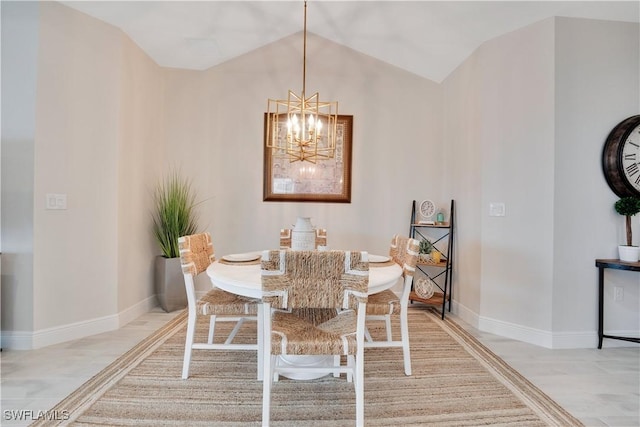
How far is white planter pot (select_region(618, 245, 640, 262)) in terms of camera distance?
2237 millimetres

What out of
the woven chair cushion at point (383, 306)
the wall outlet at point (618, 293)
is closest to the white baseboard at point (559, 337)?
the wall outlet at point (618, 293)

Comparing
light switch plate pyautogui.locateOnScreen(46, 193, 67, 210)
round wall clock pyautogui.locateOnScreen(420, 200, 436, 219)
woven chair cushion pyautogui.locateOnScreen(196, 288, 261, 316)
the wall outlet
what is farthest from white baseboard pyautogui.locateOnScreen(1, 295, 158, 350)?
the wall outlet

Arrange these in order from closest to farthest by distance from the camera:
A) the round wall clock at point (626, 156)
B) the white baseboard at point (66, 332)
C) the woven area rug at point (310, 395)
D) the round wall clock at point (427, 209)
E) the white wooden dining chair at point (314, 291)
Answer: the white wooden dining chair at point (314, 291), the woven area rug at point (310, 395), the white baseboard at point (66, 332), the round wall clock at point (626, 156), the round wall clock at point (427, 209)

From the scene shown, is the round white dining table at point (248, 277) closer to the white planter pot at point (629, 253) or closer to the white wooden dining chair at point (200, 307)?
the white wooden dining chair at point (200, 307)

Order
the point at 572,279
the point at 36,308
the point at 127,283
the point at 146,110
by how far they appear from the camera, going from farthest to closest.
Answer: the point at 146,110
the point at 127,283
the point at 572,279
the point at 36,308

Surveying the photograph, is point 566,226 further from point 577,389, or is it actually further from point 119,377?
point 119,377

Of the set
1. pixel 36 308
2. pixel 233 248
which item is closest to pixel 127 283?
pixel 36 308

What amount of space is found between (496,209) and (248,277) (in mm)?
2203

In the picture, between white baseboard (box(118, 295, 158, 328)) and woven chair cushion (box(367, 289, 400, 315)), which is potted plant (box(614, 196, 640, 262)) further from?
white baseboard (box(118, 295, 158, 328))

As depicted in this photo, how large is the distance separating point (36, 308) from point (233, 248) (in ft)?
5.34

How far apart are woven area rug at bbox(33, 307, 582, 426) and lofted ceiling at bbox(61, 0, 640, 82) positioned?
2708 millimetres

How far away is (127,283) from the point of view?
2752 millimetres

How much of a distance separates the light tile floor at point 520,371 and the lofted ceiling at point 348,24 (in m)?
2.64

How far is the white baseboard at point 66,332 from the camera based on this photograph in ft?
7.14
